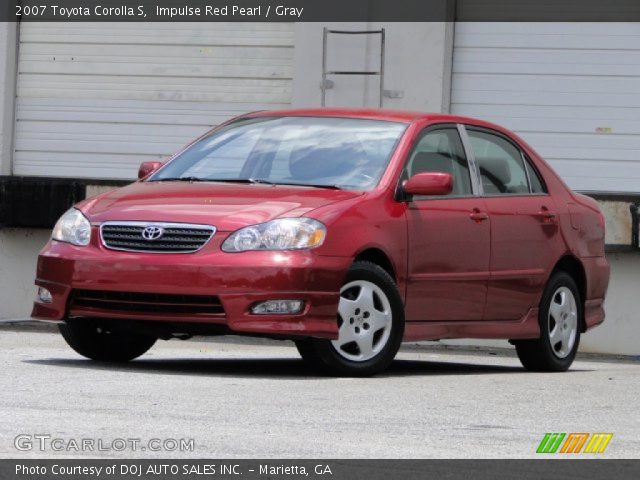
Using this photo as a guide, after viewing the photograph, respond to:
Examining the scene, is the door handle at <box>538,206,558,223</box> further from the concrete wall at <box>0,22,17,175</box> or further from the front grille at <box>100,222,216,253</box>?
the concrete wall at <box>0,22,17,175</box>

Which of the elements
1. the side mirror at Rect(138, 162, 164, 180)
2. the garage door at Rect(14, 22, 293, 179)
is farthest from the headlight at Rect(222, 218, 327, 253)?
the garage door at Rect(14, 22, 293, 179)

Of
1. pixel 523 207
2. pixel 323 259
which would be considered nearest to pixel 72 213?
pixel 323 259

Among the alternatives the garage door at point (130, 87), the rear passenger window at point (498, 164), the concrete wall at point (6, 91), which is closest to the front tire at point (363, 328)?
the rear passenger window at point (498, 164)

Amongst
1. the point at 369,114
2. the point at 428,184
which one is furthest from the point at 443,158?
the point at 428,184

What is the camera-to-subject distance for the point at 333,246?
9.45m

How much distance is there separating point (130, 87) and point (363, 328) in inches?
387

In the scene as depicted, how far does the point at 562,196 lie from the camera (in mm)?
11930

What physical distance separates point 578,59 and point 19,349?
8305mm

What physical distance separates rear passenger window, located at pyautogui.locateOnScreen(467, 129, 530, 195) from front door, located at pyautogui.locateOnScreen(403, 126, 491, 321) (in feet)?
0.71

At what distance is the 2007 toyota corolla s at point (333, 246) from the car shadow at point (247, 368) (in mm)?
198

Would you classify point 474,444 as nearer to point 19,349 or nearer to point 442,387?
point 442,387

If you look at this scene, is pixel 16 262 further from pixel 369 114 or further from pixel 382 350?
pixel 382 350

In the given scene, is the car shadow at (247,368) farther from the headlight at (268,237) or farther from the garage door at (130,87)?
the garage door at (130,87)
